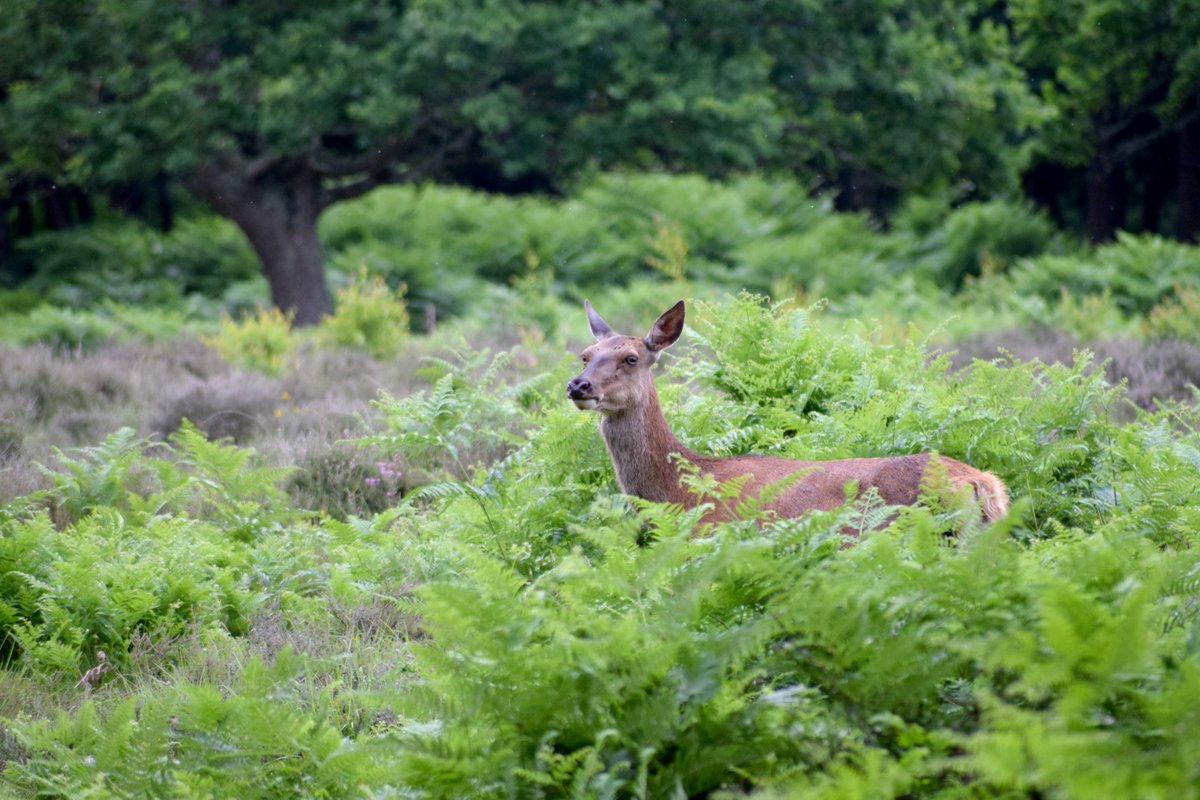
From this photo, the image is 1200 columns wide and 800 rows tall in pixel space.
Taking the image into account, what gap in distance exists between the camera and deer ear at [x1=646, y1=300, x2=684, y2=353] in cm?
583

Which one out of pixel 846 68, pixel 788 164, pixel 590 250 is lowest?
pixel 590 250

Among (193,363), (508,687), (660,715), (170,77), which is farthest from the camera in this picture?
(170,77)

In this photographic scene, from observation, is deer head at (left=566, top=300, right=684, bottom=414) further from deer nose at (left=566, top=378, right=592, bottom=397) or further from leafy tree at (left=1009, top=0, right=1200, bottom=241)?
leafy tree at (left=1009, top=0, right=1200, bottom=241)

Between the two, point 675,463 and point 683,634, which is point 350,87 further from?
point 683,634

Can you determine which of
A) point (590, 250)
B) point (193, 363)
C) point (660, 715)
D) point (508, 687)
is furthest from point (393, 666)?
point (590, 250)

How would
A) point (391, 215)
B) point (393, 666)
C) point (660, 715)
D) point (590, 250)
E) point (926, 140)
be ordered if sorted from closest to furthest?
point (660, 715) < point (393, 666) < point (926, 140) < point (590, 250) < point (391, 215)

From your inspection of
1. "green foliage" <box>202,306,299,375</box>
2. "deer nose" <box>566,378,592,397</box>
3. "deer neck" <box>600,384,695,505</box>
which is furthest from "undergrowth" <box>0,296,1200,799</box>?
"green foliage" <box>202,306,299,375</box>

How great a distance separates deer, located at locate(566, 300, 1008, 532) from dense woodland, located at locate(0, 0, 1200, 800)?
221 mm

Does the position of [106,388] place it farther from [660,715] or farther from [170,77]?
[660,715]

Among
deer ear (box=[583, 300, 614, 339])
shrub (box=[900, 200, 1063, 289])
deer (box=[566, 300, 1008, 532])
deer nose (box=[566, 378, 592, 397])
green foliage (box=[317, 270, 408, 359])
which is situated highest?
deer ear (box=[583, 300, 614, 339])

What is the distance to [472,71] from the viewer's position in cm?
1623

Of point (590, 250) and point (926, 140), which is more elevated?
point (926, 140)

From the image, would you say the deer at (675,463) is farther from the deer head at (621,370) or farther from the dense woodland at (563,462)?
the dense woodland at (563,462)

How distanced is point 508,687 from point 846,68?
14.8 meters
